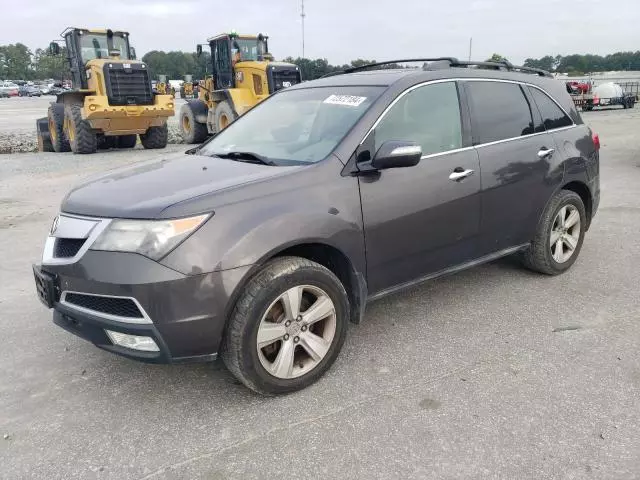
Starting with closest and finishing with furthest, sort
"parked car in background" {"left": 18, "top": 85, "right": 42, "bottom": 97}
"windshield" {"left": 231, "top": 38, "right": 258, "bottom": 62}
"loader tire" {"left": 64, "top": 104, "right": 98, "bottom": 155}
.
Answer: "loader tire" {"left": 64, "top": 104, "right": 98, "bottom": 155} → "windshield" {"left": 231, "top": 38, "right": 258, "bottom": 62} → "parked car in background" {"left": 18, "top": 85, "right": 42, "bottom": 97}

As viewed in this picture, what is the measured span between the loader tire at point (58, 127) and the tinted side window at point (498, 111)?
14.4 m

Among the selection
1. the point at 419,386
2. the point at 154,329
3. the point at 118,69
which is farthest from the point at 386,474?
the point at 118,69

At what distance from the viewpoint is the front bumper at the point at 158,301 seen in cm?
267

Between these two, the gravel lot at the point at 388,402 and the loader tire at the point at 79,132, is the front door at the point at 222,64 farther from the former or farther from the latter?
the gravel lot at the point at 388,402

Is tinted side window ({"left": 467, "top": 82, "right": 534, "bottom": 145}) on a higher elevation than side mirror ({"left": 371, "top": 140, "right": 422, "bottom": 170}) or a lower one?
higher

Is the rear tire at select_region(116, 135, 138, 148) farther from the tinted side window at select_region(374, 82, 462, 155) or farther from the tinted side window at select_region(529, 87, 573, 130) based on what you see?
the tinted side window at select_region(374, 82, 462, 155)

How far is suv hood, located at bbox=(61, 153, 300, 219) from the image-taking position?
2.83 meters

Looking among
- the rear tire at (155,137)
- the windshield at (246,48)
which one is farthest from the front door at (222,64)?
the rear tire at (155,137)

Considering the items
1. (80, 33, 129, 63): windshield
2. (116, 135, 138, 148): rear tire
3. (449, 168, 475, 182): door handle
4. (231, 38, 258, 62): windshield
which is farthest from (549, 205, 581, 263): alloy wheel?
(116, 135, 138, 148): rear tire

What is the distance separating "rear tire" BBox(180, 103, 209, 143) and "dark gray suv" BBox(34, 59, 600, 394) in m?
13.9

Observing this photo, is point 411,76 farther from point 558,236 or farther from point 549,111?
point 558,236

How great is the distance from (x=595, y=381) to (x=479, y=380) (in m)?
0.64

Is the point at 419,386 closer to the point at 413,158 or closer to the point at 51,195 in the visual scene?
the point at 413,158

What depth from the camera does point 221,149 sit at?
157 inches
